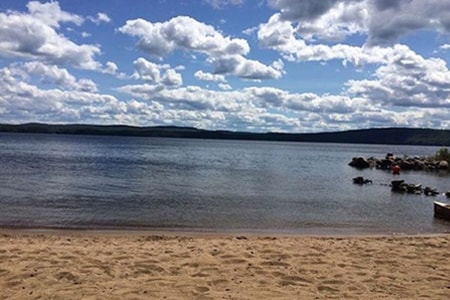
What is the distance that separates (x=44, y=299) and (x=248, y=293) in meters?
3.08

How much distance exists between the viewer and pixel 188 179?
38.1 meters

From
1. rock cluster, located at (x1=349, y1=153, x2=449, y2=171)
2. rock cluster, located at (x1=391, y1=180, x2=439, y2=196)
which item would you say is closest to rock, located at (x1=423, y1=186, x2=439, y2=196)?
rock cluster, located at (x1=391, y1=180, x2=439, y2=196)

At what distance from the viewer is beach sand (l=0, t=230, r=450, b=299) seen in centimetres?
739

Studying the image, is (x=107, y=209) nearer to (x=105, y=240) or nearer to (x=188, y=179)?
(x=105, y=240)

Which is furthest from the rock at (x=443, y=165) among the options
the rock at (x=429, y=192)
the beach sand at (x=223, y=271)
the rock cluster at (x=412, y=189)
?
the beach sand at (x=223, y=271)

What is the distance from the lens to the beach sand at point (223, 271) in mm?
7387

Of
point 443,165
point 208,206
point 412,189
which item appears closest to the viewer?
point 208,206

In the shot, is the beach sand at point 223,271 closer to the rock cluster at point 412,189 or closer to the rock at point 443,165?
the rock cluster at point 412,189

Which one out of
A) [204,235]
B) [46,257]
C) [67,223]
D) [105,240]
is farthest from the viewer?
[67,223]

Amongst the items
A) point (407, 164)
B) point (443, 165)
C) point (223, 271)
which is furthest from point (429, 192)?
point (407, 164)

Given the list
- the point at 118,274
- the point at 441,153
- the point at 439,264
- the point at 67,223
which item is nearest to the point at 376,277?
the point at 439,264

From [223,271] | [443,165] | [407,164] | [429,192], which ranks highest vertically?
[223,271]

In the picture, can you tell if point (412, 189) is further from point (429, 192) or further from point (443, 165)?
point (443, 165)

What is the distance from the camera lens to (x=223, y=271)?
343 inches
